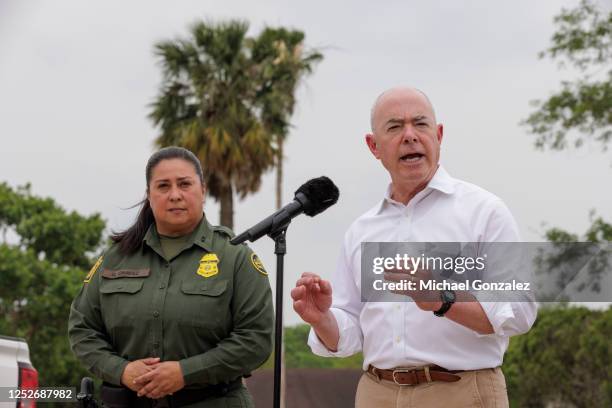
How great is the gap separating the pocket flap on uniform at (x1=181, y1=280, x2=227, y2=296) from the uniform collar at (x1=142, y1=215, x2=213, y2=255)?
0.17m

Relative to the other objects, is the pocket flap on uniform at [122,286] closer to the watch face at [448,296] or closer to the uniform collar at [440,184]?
the uniform collar at [440,184]

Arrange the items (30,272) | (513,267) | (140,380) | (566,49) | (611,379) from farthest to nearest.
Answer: (30,272) → (611,379) → (566,49) → (140,380) → (513,267)

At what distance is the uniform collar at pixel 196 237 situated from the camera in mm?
4086

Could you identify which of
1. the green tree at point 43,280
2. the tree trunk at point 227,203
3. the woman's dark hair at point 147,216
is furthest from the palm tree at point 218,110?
the woman's dark hair at point 147,216

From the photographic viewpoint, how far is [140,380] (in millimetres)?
3811

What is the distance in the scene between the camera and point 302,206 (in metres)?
3.52

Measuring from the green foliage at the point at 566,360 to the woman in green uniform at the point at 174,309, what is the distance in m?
18.7

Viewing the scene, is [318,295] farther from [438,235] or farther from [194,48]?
[194,48]

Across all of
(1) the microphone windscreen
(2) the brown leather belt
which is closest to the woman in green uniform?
(1) the microphone windscreen

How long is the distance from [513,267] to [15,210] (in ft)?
88.6

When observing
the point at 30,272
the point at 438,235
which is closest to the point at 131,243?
the point at 438,235

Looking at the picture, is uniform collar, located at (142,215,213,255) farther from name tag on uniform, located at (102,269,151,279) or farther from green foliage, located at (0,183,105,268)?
green foliage, located at (0,183,105,268)

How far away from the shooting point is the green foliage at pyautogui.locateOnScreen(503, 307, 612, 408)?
22.3 meters

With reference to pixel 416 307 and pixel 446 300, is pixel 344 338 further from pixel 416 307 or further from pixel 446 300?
pixel 446 300
